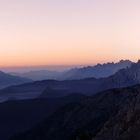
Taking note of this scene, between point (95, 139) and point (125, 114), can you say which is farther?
point (125, 114)

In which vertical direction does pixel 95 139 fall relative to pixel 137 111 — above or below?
below

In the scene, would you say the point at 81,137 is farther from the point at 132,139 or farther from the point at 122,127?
the point at 132,139

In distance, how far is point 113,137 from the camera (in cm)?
11712

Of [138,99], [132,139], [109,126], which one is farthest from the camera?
[138,99]

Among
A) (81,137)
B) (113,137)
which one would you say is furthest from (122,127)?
(81,137)

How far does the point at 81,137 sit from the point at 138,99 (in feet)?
72.8

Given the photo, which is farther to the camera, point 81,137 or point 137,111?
point 81,137

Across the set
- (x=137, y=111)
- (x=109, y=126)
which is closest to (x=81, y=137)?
(x=109, y=126)

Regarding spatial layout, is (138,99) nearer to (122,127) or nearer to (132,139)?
(122,127)

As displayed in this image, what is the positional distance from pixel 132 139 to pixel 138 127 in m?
5.25

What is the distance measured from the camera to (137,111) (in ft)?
394

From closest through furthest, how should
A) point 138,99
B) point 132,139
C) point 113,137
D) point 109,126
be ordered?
point 132,139 < point 113,137 < point 109,126 < point 138,99

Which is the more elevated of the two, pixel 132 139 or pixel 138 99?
pixel 138 99

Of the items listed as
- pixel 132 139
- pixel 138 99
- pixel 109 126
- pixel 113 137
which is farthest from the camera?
pixel 138 99
